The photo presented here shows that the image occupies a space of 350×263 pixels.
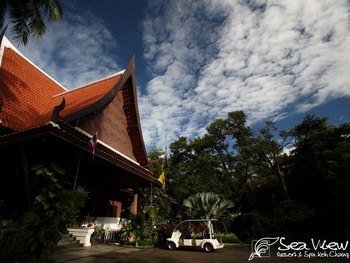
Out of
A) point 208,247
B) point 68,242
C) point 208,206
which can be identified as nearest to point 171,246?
point 208,247

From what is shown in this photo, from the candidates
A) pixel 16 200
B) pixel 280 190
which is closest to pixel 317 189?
pixel 280 190

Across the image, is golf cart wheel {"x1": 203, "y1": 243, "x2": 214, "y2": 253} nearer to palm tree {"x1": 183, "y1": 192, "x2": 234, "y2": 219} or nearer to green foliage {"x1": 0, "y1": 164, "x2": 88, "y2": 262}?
green foliage {"x1": 0, "y1": 164, "x2": 88, "y2": 262}

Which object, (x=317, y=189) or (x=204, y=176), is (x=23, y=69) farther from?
(x=317, y=189)

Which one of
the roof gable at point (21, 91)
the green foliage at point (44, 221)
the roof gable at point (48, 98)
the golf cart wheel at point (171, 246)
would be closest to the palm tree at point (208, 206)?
the roof gable at point (48, 98)

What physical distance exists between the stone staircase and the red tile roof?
13.7ft

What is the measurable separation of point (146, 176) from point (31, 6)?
28.0ft

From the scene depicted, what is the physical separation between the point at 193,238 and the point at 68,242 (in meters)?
4.69

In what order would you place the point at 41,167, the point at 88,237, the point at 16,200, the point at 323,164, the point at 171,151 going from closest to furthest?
the point at 41,167 < the point at 88,237 < the point at 16,200 < the point at 323,164 < the point at 171,151

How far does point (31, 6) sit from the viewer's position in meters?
8.32

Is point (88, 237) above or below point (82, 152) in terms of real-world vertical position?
below

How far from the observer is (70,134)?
202 inches

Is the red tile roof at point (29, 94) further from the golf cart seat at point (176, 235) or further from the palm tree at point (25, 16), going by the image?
the golf cart seat at point (176, 235)

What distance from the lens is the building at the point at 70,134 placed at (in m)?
5.30

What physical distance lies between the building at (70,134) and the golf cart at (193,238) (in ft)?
7.91
